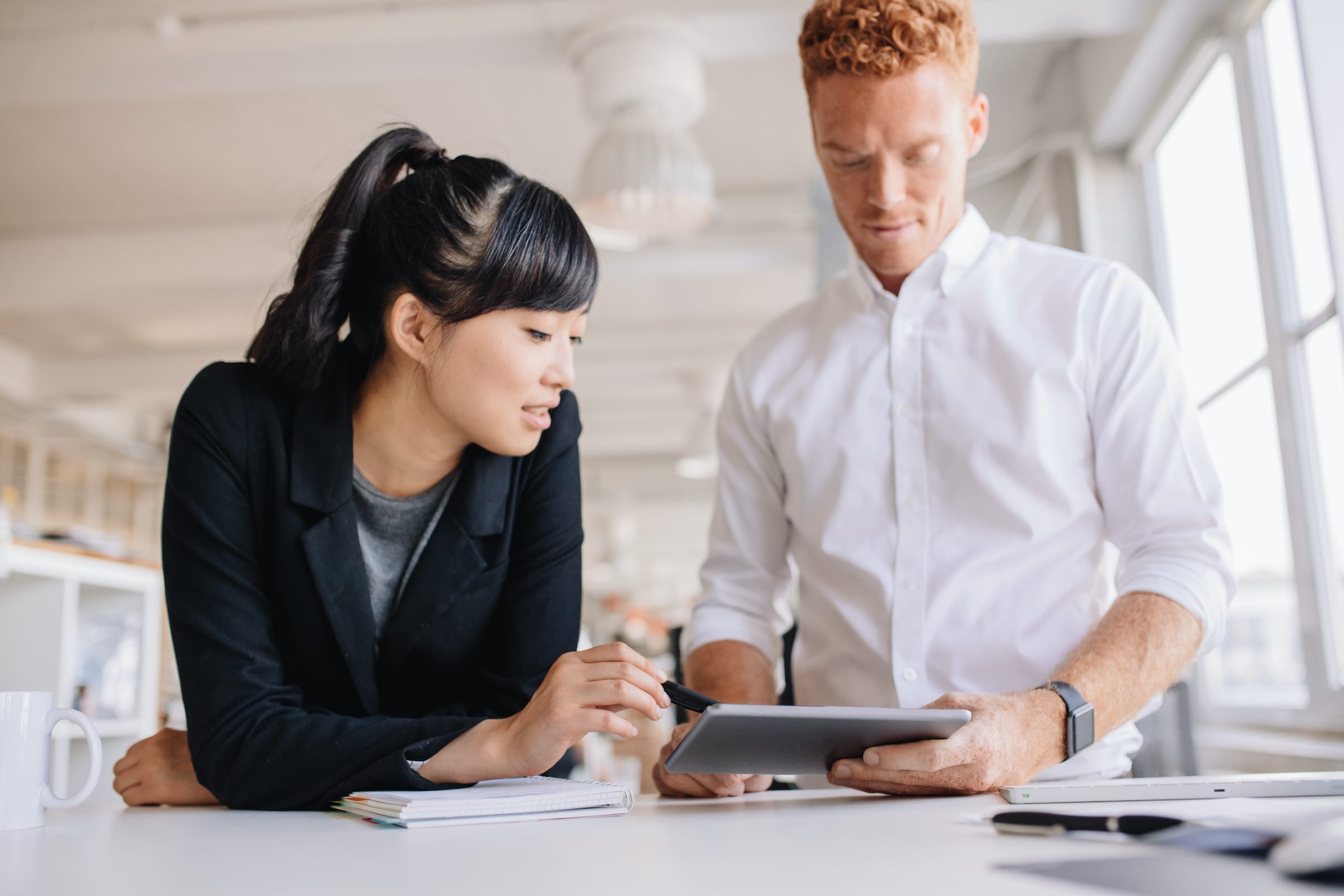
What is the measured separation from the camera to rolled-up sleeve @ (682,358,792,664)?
1.61 meters

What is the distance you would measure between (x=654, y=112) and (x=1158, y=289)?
1881mm

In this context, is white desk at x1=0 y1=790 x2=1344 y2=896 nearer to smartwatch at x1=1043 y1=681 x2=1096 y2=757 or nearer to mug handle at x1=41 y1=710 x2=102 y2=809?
mug handle at x1=41 y1=710 x2=102 y2=809

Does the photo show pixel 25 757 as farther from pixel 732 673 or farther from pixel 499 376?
pixel 732 673

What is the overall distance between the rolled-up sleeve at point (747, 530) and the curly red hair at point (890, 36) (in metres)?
0.47

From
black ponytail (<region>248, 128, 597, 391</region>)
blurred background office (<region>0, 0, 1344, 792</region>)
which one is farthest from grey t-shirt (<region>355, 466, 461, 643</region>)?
blurred background office (<region>0, 0, 1344, 792</region>)

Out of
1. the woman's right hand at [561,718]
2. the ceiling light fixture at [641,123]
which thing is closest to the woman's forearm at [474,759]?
the woman's right hand at [561,718]

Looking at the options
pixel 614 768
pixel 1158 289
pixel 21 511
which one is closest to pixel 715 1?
pixel 1158 289

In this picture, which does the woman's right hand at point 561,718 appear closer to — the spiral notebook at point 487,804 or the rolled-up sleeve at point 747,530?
the spiral notebook at point 487,804

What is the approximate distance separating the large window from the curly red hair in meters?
1.49

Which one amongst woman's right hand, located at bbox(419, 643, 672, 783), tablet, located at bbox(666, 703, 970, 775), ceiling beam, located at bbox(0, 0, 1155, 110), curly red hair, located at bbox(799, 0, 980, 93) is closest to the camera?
tablet, located at bbox(666, 703, 970, 775)

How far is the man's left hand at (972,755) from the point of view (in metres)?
1.00

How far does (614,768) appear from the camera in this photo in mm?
8625

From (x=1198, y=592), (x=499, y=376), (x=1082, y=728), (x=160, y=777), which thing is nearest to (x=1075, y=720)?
(x=1082, y=728)

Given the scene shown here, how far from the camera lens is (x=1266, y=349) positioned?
10.2 feet
